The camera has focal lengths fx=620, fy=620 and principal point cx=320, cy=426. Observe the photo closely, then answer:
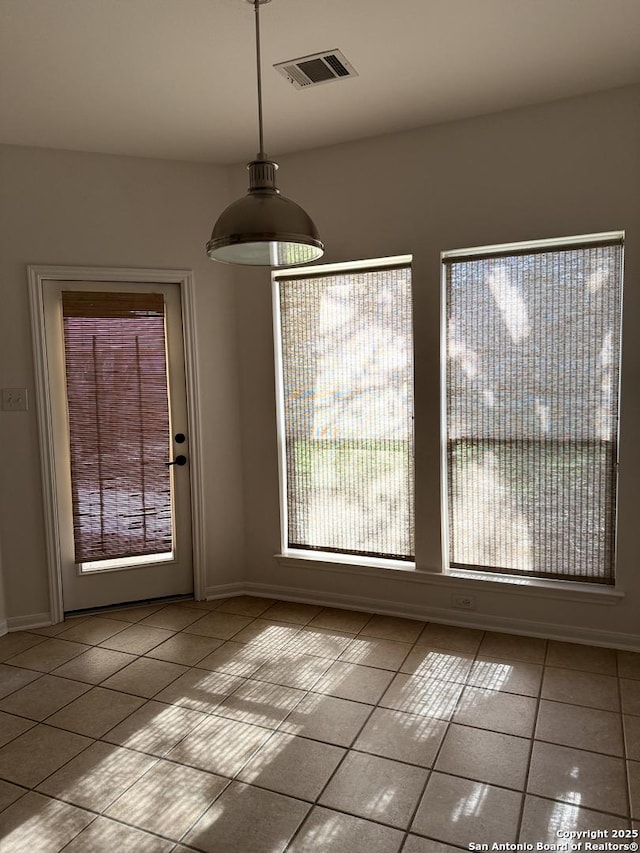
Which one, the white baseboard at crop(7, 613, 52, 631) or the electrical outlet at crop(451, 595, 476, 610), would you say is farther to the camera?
the white baseboard at crop(7, 613, 52, 631)

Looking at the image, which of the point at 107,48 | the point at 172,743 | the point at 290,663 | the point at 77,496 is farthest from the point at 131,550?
the point at 107,48

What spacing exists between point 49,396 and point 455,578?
2676mm

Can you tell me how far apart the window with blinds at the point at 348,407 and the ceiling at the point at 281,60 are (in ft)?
3.00

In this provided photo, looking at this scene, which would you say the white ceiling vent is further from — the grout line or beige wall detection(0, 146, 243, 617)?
the grout line

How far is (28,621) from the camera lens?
3.81m

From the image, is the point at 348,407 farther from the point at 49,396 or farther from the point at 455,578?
the point at 49,396

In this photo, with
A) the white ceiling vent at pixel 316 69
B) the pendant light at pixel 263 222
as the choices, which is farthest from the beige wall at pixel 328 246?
the pendant light at pixel 263 222

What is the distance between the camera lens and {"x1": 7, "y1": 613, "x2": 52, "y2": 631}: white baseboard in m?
3.78

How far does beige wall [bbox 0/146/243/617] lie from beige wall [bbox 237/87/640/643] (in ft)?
0.66

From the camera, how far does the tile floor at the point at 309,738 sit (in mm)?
2074

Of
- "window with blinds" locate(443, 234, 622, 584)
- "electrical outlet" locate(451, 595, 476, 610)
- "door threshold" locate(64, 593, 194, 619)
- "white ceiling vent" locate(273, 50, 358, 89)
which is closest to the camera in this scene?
"white ceiling vent" locate(273, 50, 358, 89)

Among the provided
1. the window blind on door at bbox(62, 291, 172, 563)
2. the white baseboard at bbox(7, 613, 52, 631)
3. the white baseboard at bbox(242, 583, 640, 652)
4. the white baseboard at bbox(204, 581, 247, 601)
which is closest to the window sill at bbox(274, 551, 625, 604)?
the white baseboard at bbox(242, 583, 640, 652)

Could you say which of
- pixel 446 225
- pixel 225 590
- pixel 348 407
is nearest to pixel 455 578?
pixel 348 407

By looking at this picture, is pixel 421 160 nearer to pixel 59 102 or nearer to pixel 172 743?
pixel 59 102
